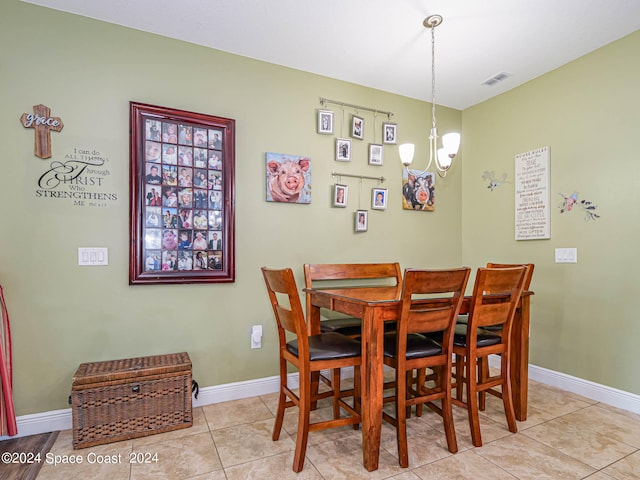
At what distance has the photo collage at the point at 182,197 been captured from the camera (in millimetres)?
2494

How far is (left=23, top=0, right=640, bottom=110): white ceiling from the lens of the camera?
2.25 metres

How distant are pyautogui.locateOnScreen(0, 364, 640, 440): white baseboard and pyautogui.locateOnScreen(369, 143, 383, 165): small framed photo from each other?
6.27ft

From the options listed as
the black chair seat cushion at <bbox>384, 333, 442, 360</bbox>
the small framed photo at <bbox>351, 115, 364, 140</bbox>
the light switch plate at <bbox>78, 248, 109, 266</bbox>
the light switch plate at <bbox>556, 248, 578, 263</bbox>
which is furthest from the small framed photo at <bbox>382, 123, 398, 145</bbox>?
the light switch plate at <bbox>78, 248, 109, 266</bbox>

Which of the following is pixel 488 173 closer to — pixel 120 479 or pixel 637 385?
pixel 637 385

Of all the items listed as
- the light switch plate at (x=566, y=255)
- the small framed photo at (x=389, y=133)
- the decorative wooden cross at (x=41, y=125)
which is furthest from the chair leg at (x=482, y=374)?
the decorative wooden cross at (x=41, y=125)

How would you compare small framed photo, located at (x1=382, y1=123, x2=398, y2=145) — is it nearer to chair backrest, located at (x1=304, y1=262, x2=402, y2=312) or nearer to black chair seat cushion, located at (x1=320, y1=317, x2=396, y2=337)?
chair backrest, located at (x1=304, y1=262, x2=402, y2=312)

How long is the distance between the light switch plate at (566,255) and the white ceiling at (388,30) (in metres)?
1.53

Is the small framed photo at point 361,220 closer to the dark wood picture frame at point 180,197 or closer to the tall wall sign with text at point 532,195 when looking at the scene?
the dark wood picture frame at point 180,197

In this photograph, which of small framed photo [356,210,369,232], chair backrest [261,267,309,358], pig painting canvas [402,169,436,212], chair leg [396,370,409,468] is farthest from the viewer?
pig painting canvas [402,169,436,212]

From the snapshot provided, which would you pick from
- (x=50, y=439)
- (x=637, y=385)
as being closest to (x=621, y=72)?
(x=637, y=385)

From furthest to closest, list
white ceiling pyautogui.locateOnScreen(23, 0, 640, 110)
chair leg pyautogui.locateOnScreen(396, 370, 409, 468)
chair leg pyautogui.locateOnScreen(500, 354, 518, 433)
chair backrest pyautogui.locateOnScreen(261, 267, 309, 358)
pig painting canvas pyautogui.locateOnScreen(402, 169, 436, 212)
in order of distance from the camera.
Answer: pig painting canvas pyautogui.locateOnScreen(402, 169, 436, 212), white ceiling pyautogui.locateOnScreen(23, 0, 640, 110), chair leg pyautogui.locateOnScreen(500, 354, 518, 433), chair leg pyautogui.locateOnScreen(396, 370, 409, 468), chair backrest pyautogui.locateOnScreen(261, 267, 309, 358)

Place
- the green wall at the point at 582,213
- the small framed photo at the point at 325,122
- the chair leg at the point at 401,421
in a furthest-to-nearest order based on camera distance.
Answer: the small framed photo at the point at 325,122, the green wall at the point at 582,213, the chair leg at the point at 401,421

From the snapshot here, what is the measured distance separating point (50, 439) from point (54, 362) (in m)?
0.44

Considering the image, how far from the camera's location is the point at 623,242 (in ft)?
8.46
